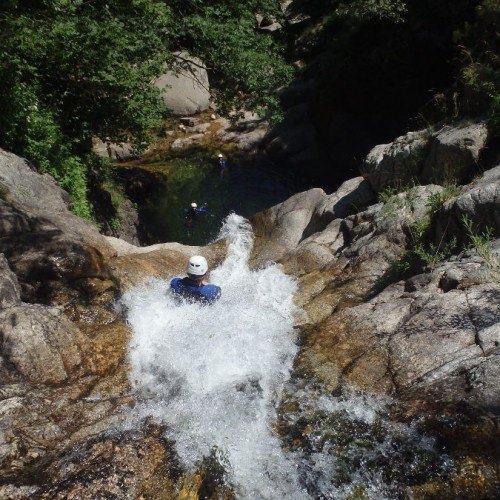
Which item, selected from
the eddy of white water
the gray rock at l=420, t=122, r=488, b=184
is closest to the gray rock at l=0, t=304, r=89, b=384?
the eddy of white water

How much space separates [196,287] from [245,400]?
7.73ft

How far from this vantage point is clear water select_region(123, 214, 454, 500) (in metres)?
4.22

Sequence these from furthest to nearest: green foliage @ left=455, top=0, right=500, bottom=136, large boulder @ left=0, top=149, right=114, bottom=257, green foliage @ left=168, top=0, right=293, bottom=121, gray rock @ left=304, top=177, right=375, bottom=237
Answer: green foliage @ left=168, top=0, right=293, bottom=121
gray rock @ left=304, top=177, right=375, bottom=237
green foliage @ left=455, top=0, right=500, bottom=136
large boulder @ left=0, top=149, right=114, bottom=257

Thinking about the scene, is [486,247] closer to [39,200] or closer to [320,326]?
[320,326]

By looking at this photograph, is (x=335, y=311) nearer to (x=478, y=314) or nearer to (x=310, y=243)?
(x=478, y=314)

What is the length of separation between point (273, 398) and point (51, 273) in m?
3.73

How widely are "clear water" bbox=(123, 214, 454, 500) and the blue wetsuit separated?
0.45 feet

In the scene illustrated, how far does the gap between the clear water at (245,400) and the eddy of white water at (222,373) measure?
0.03ft

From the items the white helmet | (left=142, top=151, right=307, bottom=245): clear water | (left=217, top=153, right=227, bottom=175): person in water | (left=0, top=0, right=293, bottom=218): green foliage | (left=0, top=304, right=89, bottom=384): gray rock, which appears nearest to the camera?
(left=0, top=304, right=89, bottom=384): gray rock

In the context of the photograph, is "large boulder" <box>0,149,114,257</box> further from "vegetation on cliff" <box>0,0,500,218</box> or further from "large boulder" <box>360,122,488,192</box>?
"large boulder" <box>360,122,488,192</box>

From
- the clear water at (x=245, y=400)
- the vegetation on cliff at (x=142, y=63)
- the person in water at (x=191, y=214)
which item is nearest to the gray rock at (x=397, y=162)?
the vegetation on cliff at (x=142, y=63)

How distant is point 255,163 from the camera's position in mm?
20281

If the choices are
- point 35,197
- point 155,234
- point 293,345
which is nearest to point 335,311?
point 293,345

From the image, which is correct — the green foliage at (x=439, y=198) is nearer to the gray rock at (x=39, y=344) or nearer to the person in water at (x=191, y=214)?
the gray rock at (x=39, y=344)
